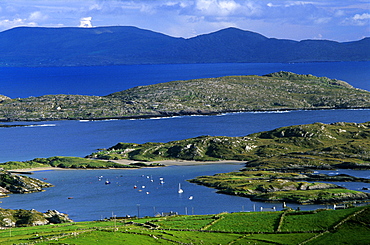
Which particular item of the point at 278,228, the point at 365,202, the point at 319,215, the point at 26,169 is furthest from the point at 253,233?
the point at 26,169

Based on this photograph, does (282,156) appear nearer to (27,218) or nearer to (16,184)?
(16,184)

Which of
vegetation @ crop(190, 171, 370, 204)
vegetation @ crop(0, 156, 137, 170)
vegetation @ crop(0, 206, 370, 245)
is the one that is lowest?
vegetation @ crop(190, 171, 370, 204)

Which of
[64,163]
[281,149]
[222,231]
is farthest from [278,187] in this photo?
[64,163]

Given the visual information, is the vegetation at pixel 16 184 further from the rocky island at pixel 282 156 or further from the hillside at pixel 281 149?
the hillside at pixel 281 149

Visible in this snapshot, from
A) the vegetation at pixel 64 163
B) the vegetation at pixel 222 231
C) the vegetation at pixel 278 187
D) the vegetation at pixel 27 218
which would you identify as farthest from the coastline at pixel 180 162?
the vegetation at pixel 222 231

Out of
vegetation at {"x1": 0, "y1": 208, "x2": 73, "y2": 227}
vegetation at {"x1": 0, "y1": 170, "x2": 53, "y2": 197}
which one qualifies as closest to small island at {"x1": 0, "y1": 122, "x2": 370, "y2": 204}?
vegetation at {"x1": 0, "y1": 170, "x2": 53, "y2": 197}

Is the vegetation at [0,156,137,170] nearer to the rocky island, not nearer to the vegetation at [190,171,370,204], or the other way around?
the rocky island
